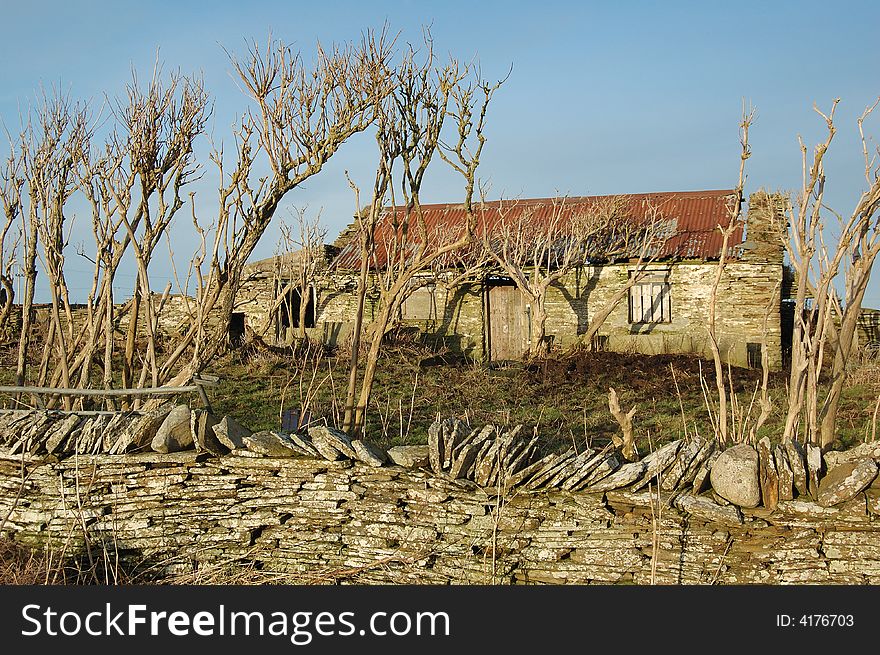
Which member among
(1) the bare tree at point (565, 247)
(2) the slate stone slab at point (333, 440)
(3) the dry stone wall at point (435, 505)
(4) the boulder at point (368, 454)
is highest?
(1) the bare tree at point (565, 247)

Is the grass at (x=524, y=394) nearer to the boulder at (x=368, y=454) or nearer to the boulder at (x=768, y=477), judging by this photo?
the boulder at (x=368, y=454)

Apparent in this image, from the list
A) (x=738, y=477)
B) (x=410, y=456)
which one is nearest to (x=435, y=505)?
(x=410, y=456)

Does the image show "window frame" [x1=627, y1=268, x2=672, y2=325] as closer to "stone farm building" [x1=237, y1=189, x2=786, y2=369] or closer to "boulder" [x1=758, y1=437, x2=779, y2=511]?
"stone farm building" [x1=237, y1=189, x2=786, y2=369]

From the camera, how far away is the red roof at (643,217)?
17328 millimetres

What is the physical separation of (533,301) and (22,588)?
13.5m

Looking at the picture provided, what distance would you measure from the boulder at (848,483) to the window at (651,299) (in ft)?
44.1

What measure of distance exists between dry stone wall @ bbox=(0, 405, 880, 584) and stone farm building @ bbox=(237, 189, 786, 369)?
11.2 m

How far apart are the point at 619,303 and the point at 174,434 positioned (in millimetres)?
13760

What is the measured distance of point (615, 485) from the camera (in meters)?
4.08

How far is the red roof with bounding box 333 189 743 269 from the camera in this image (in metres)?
17.3

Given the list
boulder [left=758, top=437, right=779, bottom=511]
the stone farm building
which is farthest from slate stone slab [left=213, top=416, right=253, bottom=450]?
the stone farm building

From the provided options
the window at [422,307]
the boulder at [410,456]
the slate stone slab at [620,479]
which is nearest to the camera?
the slate stone slab at [620,479]

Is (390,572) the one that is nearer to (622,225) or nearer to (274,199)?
(274,199)

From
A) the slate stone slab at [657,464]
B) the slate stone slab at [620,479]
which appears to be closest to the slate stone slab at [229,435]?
the slate stone slab at [620,479]
